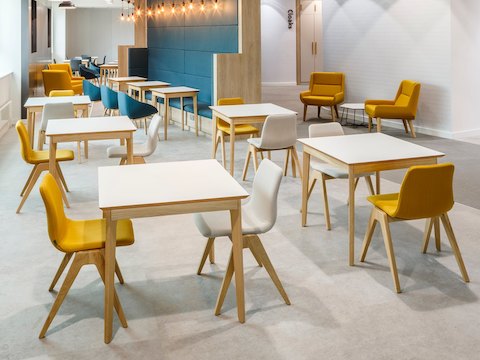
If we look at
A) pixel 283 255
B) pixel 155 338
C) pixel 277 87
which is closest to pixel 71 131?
pixel 283 255

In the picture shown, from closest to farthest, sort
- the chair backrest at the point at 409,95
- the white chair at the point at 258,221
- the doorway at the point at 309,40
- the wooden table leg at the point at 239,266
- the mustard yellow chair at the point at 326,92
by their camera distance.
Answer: the wooden table leg at the point at 239,266 < the white chair at the point at 258,221 < the chair backrest at the point at 409,95 < the mustard yellow chair at the point at 326,92 < the doorway at the point at 309,40

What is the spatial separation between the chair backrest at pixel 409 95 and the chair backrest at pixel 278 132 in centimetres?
378

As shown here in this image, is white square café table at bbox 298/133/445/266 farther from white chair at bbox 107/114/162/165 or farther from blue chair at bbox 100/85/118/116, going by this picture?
blue chair at bbox 100/85/118/116

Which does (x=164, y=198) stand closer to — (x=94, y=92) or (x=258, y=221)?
(x=258, y=221)

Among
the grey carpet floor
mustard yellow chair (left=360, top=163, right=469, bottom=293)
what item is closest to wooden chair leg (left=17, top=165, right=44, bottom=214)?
the grey carpet floor

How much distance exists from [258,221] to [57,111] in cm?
454

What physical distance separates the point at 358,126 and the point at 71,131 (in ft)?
21.5

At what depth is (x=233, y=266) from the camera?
3625 millimetres

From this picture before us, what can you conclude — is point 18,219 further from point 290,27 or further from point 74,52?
point 74,52

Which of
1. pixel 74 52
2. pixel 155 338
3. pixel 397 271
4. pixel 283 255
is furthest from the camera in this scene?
pixel 74 52

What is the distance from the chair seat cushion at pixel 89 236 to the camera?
11.2 feet

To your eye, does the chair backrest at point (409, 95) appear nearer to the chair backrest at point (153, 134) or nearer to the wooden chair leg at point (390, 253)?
the chair backrest at point (153, 134)

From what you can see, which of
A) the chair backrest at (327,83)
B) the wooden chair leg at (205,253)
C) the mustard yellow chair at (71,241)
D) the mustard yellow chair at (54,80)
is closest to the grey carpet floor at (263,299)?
the wooden chair leg at (205,253)

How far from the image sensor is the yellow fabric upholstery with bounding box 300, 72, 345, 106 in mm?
11398
